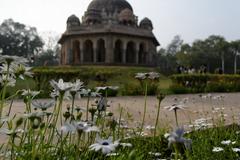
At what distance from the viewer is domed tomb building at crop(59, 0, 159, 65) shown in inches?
1470

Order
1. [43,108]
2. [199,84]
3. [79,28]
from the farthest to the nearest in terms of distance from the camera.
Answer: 1. [79,28]
2. [199,84]
3. [43,108]

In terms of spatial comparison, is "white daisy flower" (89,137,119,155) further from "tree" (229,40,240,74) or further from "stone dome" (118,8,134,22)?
"tree" (229,40,240,74)

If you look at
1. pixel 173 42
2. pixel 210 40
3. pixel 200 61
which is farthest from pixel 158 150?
pixel 173 42

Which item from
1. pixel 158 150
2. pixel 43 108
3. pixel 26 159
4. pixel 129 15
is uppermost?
pixel 129 15

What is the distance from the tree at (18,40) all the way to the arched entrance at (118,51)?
956 inches

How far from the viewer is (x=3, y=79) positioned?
2.45m

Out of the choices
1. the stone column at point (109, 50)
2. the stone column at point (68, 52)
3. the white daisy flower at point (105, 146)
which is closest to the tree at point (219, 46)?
the stone column at point (109, 50)

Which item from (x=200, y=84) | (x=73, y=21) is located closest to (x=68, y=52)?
(x=73, y=21)

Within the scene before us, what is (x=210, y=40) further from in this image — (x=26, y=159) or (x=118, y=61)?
(x=26, y=159)

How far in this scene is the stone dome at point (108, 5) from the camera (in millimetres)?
41188

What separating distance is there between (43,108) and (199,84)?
17.3 m

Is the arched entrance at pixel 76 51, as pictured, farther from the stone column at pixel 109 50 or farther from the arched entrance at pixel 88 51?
the stone column at pixel 109 50

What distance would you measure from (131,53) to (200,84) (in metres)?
23.0


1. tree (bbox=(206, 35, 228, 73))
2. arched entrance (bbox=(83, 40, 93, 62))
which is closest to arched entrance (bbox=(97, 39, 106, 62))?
arched entrance (bbox=(83, 40, 93, 62))
